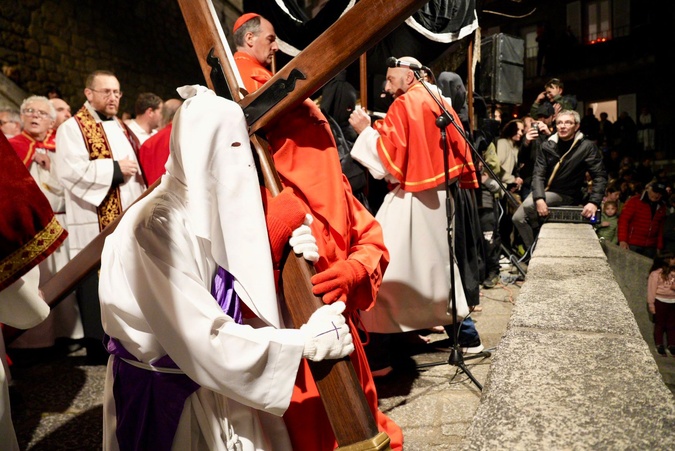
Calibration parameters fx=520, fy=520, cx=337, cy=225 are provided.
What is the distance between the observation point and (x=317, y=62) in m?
1.42

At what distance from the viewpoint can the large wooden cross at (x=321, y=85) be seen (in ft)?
4.17

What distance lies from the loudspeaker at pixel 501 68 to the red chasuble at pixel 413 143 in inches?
167

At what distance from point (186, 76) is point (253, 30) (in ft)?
37.9

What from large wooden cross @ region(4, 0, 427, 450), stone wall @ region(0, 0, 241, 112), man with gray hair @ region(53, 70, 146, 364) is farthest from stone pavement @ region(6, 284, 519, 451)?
stone wall @ region(0, 0, 241, 112)

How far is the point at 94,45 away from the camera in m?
9.47

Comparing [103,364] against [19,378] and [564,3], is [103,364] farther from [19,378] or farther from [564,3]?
[564,3]

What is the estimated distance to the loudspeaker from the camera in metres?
7.10

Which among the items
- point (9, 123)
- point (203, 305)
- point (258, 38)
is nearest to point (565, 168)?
point (258, 38)

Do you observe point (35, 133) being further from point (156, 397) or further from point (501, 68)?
point (501, 68)

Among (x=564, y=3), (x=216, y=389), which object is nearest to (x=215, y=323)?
(x=216, y=389)

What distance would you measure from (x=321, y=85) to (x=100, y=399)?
2715mm

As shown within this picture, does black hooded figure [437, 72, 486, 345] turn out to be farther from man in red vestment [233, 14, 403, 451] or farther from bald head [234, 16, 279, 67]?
bald head [234, 16, 279, 67]

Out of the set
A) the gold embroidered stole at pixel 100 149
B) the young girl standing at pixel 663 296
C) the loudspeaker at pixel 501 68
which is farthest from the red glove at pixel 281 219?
the loudspeaker at pixel 501 68

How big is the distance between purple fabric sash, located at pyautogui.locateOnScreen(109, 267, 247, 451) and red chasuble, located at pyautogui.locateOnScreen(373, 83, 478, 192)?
2.07 m
